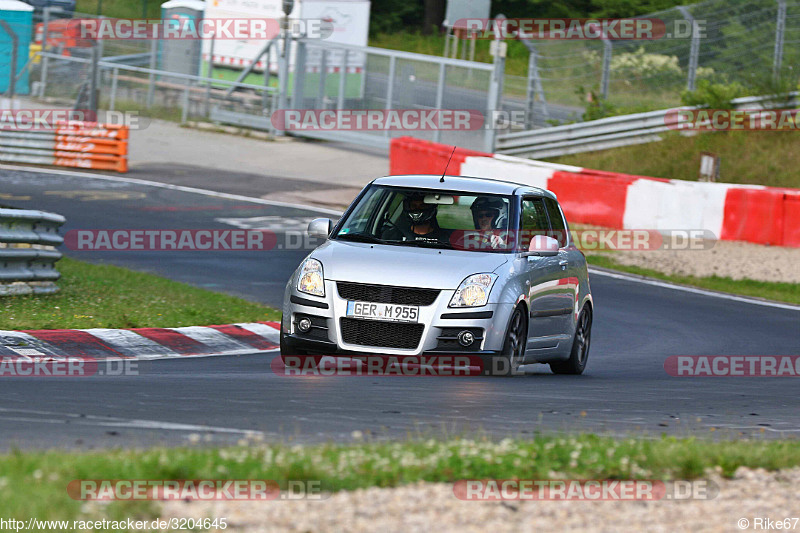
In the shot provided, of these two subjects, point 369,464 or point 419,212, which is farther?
point 419,212

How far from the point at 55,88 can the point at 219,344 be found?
2523cm

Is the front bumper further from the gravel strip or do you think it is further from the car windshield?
the gravel strip

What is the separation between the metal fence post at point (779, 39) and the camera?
2481 centimetres

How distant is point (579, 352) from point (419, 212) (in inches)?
84.0

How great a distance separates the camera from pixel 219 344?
11289 mm

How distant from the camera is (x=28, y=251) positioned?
1161 cm

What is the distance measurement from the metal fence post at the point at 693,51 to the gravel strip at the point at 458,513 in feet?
70.4

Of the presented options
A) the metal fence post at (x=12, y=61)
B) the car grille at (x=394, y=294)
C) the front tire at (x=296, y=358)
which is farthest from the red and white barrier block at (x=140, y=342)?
the metal fence post at (x=12, y=61)

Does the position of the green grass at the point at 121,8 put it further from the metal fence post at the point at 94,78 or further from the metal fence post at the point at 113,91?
the metal fence post at the point at 94,78

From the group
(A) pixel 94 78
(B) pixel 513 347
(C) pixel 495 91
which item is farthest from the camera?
(A) pixel 94 78

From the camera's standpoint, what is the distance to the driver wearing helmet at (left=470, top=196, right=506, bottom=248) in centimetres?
1001

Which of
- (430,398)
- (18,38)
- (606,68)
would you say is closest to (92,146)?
(606,68)

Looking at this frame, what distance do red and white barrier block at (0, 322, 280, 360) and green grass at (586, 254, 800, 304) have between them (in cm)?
755

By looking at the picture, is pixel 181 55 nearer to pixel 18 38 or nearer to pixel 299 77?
pixel 299 77
